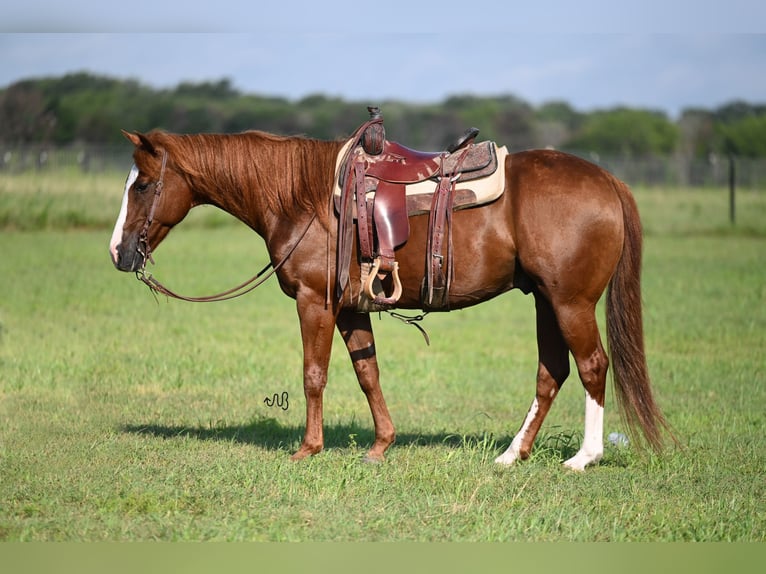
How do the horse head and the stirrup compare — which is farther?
the horse head

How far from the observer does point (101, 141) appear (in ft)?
142

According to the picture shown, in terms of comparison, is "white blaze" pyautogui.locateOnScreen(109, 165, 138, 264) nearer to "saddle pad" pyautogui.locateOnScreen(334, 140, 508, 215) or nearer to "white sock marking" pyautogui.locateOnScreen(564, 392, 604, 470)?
"saddle pad" pyautogui.locateOnScreen(334, 140, 508, 215)

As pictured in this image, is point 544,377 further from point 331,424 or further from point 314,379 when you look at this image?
point 331,424

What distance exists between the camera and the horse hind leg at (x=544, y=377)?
20.4 feet

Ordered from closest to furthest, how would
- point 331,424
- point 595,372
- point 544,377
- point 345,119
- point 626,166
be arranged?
point 595,372
point 544,377
point 331,424
point 626,166
point 345,119

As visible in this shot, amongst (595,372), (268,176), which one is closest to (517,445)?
(595,372)

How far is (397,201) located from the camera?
5922 mm

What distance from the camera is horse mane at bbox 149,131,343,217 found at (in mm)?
6145

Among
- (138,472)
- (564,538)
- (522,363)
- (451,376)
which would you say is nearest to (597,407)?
(564,538)

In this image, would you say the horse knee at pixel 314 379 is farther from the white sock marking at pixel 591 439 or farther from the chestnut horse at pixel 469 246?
the white sock marking at pixel 591 439

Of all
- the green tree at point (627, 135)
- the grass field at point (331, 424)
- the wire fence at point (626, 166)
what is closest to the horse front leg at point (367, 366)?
the grass field at point (331, 424)

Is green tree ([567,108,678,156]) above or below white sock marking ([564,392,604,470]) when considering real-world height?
above

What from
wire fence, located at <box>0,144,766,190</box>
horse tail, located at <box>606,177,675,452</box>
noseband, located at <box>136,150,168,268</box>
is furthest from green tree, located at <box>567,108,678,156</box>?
noseband, located at <box>136,150,168,268</box>

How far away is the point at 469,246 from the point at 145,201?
7.02 ft
